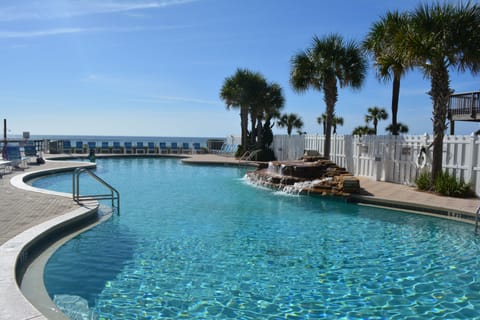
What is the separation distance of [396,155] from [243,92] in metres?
14.0

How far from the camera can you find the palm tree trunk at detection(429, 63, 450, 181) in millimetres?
11180

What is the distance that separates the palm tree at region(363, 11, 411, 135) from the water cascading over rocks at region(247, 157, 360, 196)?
12.1ft

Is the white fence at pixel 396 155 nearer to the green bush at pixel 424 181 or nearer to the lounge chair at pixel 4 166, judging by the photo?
the green bush at pixel 424 181

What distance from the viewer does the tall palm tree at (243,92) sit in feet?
84.4

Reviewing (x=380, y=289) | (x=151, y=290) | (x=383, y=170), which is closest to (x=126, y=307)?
(x=151, y=290)

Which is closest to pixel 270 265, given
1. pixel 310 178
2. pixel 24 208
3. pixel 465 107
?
pixel 24 208

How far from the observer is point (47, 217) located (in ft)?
23.1

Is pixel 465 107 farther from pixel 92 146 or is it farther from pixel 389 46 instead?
pixel 92 146

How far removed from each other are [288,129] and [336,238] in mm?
28451

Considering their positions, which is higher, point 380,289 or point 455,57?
point 455,57

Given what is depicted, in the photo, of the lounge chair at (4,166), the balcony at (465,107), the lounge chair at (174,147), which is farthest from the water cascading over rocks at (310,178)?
the lounge chair at (174,147)

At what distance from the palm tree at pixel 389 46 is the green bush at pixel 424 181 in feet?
10.7

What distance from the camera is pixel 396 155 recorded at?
13438 mm

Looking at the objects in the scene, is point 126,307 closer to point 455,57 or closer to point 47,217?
point 47,217
